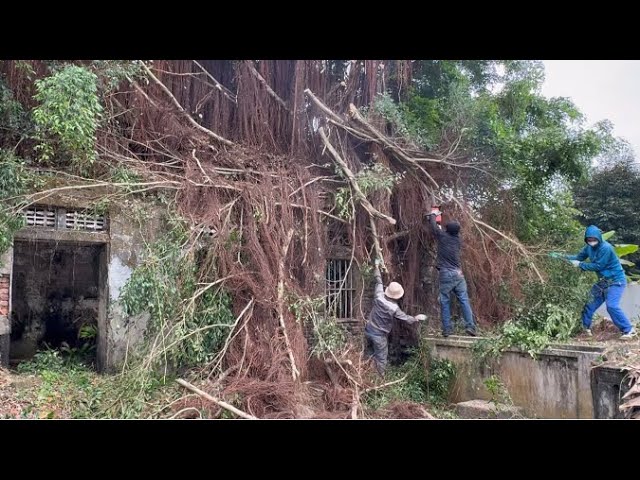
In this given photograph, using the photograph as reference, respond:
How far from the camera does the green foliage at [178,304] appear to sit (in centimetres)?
681

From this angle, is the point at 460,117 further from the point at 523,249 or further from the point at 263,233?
the point at 263,233

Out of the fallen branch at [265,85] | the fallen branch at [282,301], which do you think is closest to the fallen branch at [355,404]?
the fallen branch at [282,301]

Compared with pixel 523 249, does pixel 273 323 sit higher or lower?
lower

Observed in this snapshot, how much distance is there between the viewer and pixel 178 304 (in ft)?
22.9

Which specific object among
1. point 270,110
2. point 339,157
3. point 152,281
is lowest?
point 152,281

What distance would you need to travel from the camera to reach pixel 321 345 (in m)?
7.28

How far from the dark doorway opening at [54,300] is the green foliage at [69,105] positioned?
2.74 m

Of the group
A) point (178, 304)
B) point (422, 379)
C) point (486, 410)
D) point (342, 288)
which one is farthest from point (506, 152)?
point (178, 304)

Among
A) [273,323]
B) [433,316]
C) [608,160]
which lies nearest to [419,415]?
[273,323]

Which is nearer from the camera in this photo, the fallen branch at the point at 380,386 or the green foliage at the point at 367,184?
the fallen branch at the point at 380,386

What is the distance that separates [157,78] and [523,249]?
6513mm

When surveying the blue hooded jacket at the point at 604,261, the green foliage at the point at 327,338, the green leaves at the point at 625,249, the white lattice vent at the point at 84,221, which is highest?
the white lattice vent at the point at 84,221

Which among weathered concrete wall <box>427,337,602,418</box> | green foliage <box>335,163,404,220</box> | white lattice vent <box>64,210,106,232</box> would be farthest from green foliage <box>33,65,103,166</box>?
weathered concrete wall <box>427,337,602,418</box>

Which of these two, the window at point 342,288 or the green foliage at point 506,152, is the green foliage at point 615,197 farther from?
the window at point 342,288
